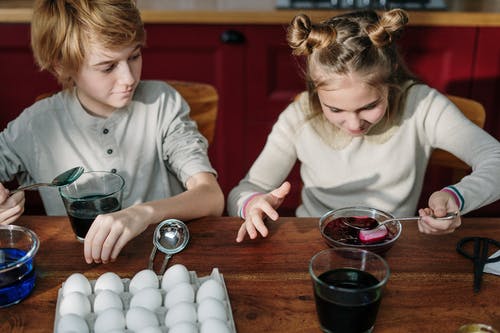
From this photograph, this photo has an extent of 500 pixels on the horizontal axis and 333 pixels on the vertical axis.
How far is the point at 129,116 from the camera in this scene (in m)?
1.65

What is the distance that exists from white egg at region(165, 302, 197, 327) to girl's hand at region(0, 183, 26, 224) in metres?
0.46

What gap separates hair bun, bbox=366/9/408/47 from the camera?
1.39 meters

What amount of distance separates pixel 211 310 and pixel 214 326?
0.15 feet

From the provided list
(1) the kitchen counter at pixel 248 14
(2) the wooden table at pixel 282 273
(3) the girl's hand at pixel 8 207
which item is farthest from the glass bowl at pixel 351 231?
(1) the kitchen counter at pixel 248 14

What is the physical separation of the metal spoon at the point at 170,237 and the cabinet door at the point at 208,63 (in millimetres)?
1407

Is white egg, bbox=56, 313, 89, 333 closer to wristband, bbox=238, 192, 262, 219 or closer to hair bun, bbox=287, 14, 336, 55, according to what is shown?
wristband, bbox=238, 192, 262, 219

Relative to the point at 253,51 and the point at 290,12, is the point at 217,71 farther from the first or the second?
the point at 290,12

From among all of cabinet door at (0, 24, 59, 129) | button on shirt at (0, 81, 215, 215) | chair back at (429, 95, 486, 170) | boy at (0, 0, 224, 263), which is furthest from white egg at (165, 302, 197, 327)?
cabinet door at (0, 24, 59, 129)

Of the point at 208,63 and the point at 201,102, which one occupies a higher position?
the point at 201,102

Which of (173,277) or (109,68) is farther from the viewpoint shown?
(109,68)

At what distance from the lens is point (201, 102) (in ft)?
5.79

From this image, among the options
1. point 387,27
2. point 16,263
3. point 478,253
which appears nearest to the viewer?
point 16,263

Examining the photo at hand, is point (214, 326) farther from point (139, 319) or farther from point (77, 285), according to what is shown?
point (77, 285)

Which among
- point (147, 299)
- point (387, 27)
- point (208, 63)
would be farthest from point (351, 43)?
point (208, 63)
